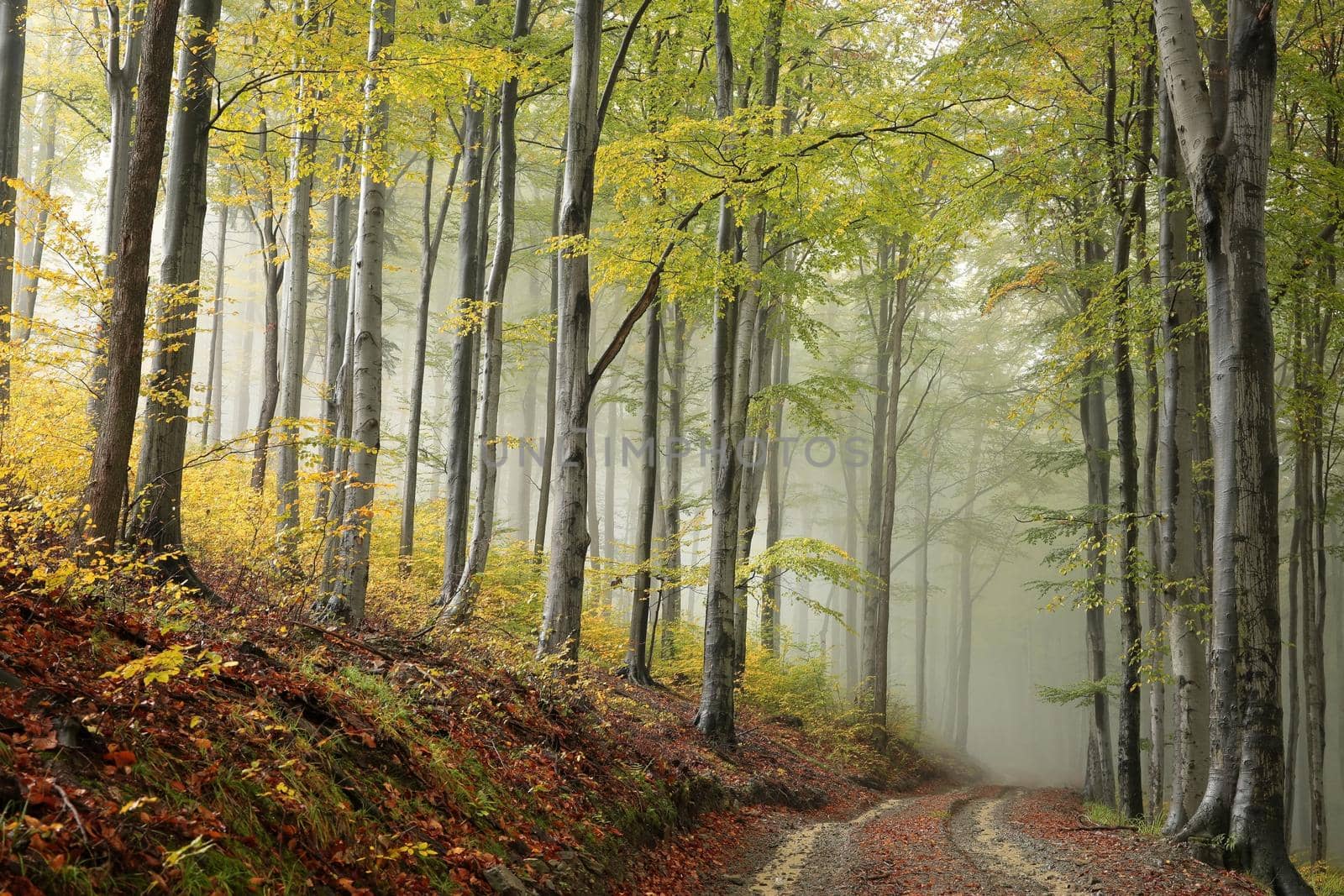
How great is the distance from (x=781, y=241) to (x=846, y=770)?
963 cm

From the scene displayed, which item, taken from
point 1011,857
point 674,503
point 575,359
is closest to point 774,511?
point 674,503

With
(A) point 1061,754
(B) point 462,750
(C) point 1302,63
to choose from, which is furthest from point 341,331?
(A) point 1061,754

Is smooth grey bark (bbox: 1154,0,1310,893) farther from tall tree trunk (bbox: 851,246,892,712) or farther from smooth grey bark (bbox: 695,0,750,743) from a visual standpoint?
tall tree trunk (bbox: 851,246,892,712)

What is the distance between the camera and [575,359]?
27.7ft

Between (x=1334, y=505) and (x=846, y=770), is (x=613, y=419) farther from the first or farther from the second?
(x=1334, y=505)

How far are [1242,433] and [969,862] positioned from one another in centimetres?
439

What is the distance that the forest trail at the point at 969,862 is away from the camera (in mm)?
6156

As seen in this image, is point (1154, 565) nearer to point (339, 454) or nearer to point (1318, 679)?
point (1318, 679)

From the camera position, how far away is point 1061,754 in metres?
41.3

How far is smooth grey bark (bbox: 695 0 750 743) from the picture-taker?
10578 millimetres

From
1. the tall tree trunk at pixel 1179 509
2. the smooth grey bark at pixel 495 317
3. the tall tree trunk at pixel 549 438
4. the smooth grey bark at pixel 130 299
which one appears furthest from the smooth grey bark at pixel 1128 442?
the smooth grey bark at pixel 130 299

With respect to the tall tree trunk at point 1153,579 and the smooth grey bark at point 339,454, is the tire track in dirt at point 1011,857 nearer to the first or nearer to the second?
the tall tree trunk at point 1153,579

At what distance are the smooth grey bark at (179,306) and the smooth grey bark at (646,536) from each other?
657 centimetres

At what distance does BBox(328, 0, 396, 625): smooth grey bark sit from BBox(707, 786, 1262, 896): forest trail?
4.69 m
